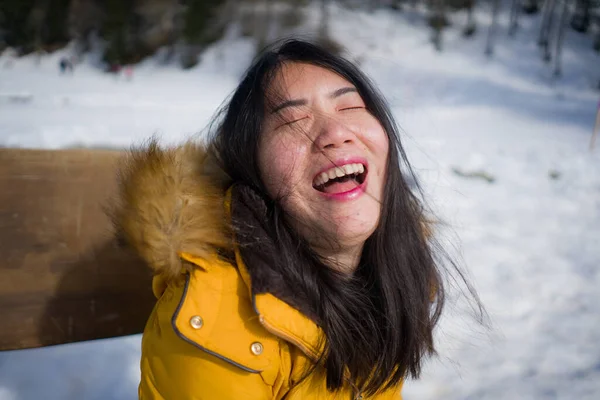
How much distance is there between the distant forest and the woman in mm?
24402

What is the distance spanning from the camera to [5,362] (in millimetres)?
1733

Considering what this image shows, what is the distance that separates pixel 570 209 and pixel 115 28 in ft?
83.9

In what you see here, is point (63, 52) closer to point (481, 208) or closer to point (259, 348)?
point (481, 208)

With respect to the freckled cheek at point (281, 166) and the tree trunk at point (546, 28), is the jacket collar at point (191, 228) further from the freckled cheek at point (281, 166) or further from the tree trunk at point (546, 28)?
the tree trunk at point (546, 28)

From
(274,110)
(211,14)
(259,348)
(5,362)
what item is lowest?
(211,14)

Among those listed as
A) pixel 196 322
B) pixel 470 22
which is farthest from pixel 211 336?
pixel 470 22

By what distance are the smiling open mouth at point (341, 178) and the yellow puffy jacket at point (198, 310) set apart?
0.88 feet

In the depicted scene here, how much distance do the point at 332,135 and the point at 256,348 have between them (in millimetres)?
537

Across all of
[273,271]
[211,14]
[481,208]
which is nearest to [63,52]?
[211,14]

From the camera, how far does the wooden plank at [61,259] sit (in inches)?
55.6

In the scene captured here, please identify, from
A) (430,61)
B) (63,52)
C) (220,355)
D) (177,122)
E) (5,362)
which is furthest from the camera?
(63,52)

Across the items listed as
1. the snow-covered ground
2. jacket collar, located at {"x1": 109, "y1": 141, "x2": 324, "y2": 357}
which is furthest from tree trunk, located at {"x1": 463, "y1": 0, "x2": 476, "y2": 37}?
jacket collar, located at {"x1": 109, "y1": 141, "x2": 324, "y2": 357}

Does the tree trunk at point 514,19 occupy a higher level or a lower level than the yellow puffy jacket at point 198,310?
lower

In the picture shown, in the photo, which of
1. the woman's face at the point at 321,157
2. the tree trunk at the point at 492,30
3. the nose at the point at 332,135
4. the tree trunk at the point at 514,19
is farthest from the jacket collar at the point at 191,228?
the tree trunk at the point at 514,19
